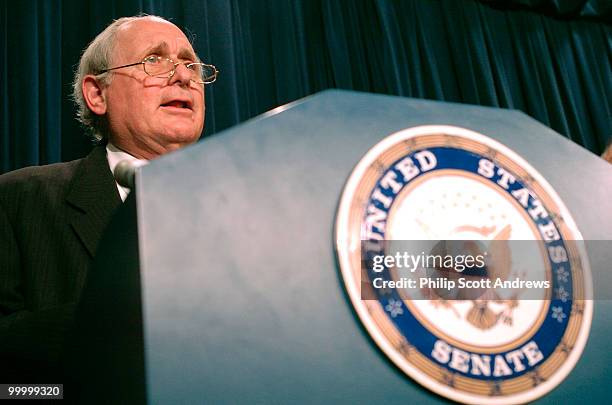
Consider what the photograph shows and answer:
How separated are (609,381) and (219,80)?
1.55m

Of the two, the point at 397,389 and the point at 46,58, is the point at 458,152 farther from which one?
the point at 46,58

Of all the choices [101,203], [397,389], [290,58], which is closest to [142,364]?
[397,389]

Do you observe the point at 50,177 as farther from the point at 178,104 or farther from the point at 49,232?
the point at 178,104

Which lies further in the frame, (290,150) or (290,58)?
(290,58)

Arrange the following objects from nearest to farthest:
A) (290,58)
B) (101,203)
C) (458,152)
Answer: (458,152)
(101,203)
(290,58)

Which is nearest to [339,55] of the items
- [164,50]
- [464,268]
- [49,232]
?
[164,50]

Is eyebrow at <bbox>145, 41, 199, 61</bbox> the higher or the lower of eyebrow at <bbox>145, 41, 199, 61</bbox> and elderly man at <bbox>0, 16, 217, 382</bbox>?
the higher

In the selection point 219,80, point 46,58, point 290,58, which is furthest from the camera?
point 290,58

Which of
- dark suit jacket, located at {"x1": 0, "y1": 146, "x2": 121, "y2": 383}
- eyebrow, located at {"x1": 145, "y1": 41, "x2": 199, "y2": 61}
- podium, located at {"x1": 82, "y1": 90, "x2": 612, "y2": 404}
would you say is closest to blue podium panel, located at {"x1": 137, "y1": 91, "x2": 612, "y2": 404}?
podium, located at {"x1": 82, "y1": 90, "x2": 612, "y2": 404}

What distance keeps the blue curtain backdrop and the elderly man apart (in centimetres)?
20

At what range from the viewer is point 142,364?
421mm

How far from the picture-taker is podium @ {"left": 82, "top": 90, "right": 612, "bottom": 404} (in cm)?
43

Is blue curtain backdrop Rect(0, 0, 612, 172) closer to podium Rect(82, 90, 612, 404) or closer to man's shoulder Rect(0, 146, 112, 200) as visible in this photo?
man's shoulder Rect(0, 146, 112, 200)

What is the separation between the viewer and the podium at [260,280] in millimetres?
429
